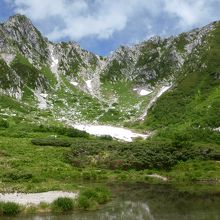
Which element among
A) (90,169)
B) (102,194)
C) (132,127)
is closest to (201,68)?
(132,127)

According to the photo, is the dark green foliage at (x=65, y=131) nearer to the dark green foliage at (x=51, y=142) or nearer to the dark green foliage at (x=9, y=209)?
the dark green foliage at (x=51, y=142)

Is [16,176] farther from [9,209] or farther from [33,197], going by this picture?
[9,209]

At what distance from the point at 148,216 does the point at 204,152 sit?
4905 centimetres

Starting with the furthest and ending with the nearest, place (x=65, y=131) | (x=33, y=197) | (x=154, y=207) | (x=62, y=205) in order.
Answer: (x=65, y=131), (x=33, y=197), (x=154, y=207), (x=62, y=205)

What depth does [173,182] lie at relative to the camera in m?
69.5

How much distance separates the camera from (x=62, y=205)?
43156 mm

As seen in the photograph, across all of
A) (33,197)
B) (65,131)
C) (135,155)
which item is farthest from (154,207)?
(65,131)

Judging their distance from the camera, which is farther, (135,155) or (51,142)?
(51,142)

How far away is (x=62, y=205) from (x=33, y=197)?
5693 millimetres

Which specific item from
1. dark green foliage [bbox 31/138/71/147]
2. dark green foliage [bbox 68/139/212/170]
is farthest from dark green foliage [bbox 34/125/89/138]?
dark green foliage [bbox 68/139/212/170]

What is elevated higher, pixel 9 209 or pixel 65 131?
pixel 65 131

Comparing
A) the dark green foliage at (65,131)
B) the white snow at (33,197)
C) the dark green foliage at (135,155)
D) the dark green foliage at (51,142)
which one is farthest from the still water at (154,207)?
the dark green foliage at (65,131)

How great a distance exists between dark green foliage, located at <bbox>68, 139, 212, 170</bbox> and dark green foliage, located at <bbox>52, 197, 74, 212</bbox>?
39379 millimetres

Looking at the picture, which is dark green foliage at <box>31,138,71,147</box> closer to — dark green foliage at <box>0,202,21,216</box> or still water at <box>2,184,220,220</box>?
still water at <box>2,184,220,220</box>
